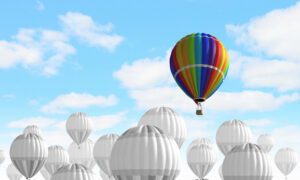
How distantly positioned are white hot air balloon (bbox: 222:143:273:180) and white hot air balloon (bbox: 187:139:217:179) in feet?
51.0

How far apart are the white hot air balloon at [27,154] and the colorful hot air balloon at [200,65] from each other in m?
15.8

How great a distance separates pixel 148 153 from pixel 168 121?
1531cm

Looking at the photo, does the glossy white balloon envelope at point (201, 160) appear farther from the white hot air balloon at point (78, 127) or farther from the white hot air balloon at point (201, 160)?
the white hot air balloon at point (78, 127)

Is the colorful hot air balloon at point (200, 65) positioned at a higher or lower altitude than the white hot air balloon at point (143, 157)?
higher

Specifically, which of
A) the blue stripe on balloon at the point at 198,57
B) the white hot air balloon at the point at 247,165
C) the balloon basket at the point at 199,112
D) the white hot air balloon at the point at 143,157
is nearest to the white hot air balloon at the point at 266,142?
the white hot air balloon at the point at 247,165

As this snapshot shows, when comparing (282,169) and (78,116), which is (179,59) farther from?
(282,169)

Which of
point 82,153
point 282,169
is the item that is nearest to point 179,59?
point 82,153

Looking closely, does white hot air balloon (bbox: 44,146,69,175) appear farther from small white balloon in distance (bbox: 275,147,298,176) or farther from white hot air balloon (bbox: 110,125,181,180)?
small white balloon in distance (bbox: 275,147,298,176)

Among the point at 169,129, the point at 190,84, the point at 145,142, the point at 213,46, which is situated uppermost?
the point at 213,46

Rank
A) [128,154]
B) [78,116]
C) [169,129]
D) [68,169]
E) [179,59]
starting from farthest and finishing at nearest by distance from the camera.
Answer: [78,116] → [169,129] → [179,59] → [68,169] → [128,154]

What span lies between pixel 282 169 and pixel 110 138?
29247 mm

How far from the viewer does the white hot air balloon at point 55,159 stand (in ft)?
174

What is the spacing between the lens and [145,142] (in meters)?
25.7

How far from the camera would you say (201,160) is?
168 feet
